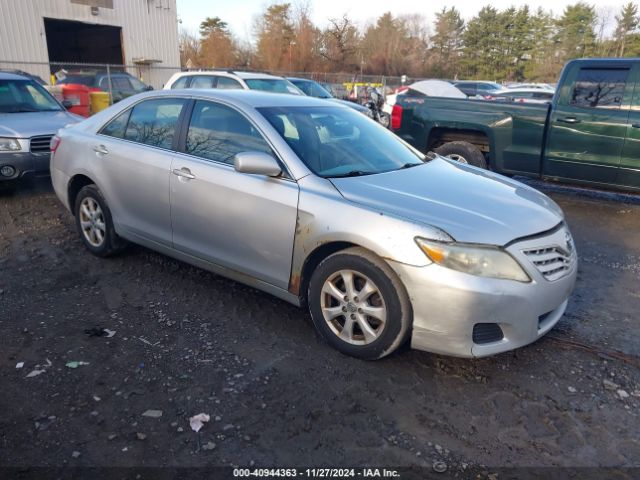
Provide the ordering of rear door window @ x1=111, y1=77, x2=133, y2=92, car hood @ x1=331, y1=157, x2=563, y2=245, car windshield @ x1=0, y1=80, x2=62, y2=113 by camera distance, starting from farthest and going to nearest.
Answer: rear door window @ x1=111, y1=77, x2=133, y2=92
car windshield @ x1=0, y1=80, x2=62, y2=113
car hood @ x1=331, y1=157, x2=563, y2=245

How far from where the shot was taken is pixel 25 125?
7293mm

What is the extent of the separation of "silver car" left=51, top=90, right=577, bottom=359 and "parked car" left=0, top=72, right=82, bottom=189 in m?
2.83

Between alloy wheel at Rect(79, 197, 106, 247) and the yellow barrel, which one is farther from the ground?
alloy wheel at Rect(79, 197, 106, 247)

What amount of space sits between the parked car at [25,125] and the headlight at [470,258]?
6265 mm

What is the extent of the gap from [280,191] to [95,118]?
2.55 metres

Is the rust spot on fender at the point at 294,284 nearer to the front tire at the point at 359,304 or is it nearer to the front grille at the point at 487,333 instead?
the front tire at the point at 359,304

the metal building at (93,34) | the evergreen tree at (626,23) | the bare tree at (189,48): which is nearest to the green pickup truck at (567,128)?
the metal building at (93,34)

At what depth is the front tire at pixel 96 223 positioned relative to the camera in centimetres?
479

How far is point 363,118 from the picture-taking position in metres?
4.58

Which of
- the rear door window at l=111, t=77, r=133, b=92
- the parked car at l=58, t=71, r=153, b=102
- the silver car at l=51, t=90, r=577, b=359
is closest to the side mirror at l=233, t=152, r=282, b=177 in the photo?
the silver car at l=51, t=90, r=577, b=359

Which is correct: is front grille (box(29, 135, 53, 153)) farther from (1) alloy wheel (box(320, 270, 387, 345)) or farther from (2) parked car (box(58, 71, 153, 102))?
(2) parked car (box(58, 71, 153, 102))

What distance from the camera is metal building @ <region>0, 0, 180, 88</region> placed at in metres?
21.2

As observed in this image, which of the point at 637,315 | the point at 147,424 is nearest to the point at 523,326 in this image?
the point at 637,315

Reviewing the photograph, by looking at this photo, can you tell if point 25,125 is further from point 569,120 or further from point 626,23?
point 626,23
